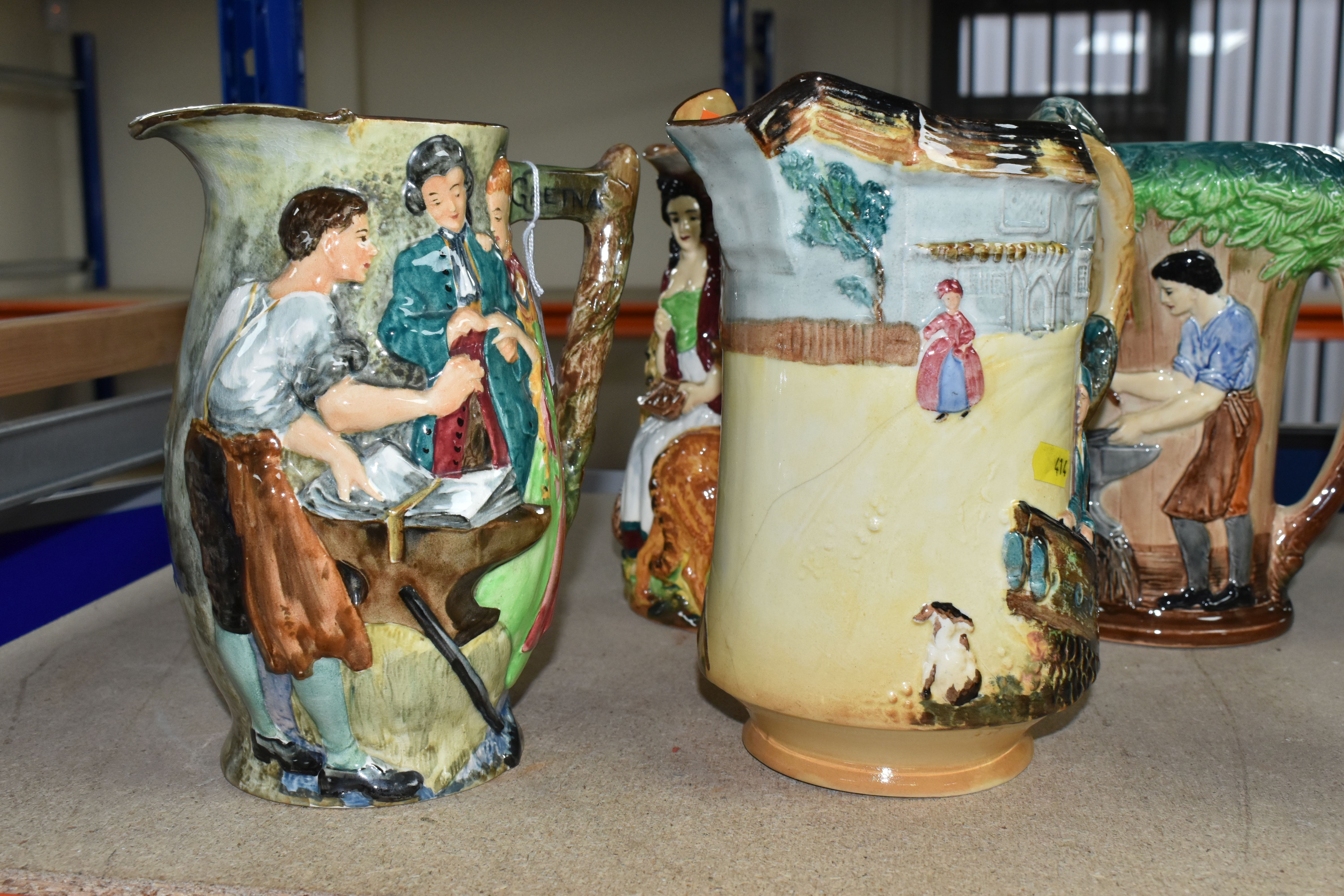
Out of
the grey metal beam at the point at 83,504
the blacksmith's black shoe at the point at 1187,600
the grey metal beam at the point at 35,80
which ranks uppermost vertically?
the grey metal beam at the point at 35,80

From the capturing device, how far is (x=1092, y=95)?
3346 millimetres

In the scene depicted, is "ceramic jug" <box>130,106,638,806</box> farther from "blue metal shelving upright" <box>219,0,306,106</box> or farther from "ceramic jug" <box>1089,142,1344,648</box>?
"blue metal shelving upright" <box>219,0,306,106</box>

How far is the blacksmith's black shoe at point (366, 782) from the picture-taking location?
79 centimetres

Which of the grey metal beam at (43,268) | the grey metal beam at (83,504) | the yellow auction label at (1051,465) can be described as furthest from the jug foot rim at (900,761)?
the grey metal beam at (43,268)

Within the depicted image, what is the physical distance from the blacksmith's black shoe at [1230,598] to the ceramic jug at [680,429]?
0.44m

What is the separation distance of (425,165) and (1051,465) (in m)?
0.41

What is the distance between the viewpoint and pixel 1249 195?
1006 millimetres

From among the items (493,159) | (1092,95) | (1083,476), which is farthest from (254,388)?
(1092,95)

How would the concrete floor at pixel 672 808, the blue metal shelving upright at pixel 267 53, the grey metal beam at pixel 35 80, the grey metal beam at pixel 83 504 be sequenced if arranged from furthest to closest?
the grey metal beam at pixel 35 80 < the blue metal shelving upright at pixel 267 53 < the grey metal beam at pixel 83 504 < the concrete floor at pixel 672 808

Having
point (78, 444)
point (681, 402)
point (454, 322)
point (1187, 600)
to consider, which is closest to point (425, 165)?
point (454, 322)

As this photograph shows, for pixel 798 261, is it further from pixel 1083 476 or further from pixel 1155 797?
pixel 1155 797

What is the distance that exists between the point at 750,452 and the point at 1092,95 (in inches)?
115

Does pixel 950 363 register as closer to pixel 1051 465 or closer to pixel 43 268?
pixel 1051 465

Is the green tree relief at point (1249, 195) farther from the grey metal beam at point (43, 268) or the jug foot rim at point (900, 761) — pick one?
the grey metal beam at point (43, 268)
